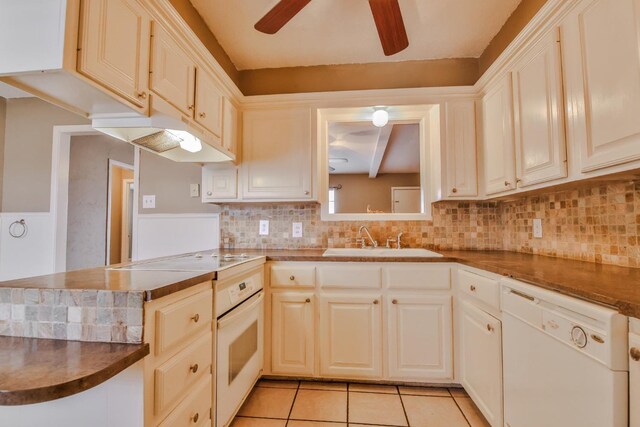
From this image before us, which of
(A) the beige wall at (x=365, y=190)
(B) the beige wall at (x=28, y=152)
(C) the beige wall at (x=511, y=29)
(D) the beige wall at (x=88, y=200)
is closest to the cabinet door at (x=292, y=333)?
(A) the beige wall at (x=365, y=190)

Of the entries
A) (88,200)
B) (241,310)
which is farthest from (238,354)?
(88,200)

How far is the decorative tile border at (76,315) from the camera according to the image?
2.68 feet

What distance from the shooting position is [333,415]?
62.2 inches

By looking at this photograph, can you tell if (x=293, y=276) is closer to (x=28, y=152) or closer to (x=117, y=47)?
(x=117, y=47)

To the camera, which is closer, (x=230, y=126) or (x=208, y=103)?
(x=208, y=103)

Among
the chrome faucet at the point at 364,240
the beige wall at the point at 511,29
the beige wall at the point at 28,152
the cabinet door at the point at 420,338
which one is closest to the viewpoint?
the beige wall at the point at 511,29

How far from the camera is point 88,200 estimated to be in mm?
3391

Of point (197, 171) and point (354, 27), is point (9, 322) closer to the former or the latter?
point (197, 171)

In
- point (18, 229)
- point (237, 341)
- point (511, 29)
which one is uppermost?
point (511, 29)

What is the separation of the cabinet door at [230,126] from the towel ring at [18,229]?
80.6 inches

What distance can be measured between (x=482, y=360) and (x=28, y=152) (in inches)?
150

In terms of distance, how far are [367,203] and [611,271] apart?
1.54 metres

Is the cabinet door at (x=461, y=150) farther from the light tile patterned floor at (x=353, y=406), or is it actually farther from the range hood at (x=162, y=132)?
the range hood at (x=162, y=132)

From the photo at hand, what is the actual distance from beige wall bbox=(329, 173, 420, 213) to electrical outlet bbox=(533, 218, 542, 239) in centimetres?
86
